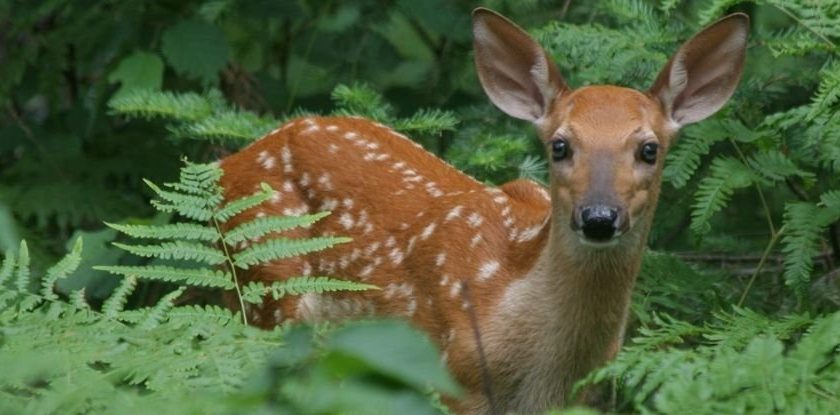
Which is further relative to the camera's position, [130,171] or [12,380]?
[130,171]

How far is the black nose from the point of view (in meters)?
4.34

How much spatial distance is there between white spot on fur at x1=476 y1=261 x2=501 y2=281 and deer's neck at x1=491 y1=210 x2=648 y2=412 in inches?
10.2

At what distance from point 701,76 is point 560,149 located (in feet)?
1.91

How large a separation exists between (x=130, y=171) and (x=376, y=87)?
110 cm

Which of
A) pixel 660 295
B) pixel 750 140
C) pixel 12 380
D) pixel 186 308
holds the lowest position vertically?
pixel 660 295

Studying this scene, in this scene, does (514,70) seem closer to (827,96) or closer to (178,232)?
(827,96)

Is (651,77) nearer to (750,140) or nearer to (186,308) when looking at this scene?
(750,140)

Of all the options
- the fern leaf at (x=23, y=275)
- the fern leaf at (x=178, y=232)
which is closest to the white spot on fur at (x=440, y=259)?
the fern leaf at (x=178, y=232)

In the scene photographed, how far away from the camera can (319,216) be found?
3.73 metres

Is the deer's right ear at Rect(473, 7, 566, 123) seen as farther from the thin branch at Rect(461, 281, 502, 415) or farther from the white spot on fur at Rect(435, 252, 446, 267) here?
the thin branch at Rect(461, 281, 502, 415)

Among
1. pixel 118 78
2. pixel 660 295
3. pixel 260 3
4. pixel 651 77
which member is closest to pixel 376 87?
pixel 260 3

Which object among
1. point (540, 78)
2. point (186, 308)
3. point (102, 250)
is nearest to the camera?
point (186, 308)

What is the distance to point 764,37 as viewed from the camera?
5387 millimetres

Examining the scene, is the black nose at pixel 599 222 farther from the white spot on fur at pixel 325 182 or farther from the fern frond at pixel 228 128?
the fern frond at pixel 228 128
